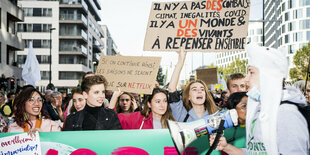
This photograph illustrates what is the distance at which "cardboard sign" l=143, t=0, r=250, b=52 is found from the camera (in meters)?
5.39

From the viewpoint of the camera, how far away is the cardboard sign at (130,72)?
16.9ft

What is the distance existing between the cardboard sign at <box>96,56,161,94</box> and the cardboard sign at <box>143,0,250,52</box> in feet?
1.12

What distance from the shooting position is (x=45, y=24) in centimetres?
5494

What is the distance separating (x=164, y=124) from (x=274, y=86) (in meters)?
2.55

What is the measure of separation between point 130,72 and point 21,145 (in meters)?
2.09

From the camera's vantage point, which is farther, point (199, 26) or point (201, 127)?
point (199, 26)

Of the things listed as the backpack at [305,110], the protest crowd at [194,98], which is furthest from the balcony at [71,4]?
the backpack at [305,110]

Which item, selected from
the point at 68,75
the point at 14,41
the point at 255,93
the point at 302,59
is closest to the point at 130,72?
the point at 255,93

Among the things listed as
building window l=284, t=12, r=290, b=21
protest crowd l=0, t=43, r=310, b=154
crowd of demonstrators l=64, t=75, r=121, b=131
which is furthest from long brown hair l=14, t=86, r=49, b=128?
building window l=284, t=12, r=290, b=21

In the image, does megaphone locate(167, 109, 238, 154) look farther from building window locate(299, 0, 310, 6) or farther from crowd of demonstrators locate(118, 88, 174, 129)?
building window locate(299, 0, 310, 6)

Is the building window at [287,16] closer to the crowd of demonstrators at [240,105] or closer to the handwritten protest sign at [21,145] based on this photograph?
the crowd of demonstrators at [240,105]

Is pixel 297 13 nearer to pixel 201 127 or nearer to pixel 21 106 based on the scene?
pixel 21 106

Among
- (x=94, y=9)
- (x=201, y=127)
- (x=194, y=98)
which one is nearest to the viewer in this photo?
(x=201, y=127)

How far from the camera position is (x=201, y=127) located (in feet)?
8.67
